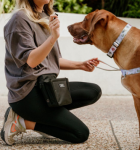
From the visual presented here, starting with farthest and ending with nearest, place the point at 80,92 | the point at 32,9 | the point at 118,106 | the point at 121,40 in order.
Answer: the point at 118,106 → the point at 80,92 → the point at 32,9 → the point at 121,40

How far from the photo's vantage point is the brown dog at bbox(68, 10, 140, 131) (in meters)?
2.27

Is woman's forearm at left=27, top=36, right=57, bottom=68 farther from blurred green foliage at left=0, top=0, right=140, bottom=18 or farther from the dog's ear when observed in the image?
blurred green foliage at left=0, top=0, right=140, bottom=18

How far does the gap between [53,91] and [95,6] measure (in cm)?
490

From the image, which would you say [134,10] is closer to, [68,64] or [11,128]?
[68,64]

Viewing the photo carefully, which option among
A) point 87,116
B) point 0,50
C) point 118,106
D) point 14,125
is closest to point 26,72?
point 14,125

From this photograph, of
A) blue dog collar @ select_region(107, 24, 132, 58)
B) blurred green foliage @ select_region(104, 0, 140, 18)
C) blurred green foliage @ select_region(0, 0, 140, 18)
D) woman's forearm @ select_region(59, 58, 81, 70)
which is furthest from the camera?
blurred green foliage @ select_region(104, 0, 140, 18)

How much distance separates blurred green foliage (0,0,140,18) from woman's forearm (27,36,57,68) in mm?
3671

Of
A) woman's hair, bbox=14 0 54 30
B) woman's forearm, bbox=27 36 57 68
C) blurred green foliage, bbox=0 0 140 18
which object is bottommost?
blurred green foliage, bbox=0 0 140 18

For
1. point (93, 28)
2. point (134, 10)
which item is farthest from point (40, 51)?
point (134, 10)

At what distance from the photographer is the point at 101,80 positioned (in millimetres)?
5172

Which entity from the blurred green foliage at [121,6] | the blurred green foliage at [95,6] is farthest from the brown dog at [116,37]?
the blurred green foliage at [121,6]

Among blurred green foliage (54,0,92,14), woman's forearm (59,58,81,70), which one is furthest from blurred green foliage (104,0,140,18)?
woman's forearm (59,58,81,70)

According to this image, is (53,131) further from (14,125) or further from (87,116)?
(87,116)

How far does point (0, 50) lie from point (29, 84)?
2.84 metres
